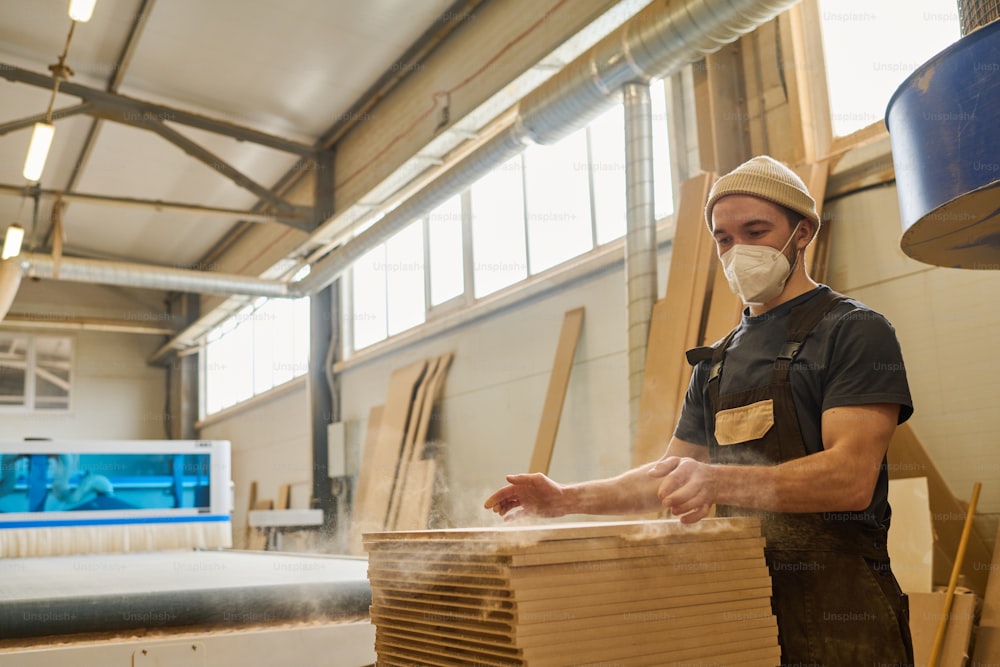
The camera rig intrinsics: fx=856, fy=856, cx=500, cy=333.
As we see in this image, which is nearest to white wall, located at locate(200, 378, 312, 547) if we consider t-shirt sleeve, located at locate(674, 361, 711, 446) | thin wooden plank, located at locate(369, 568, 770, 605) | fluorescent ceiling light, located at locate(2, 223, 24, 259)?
fluorescent ceiling light, located at locate(2, 223, 24, 259)

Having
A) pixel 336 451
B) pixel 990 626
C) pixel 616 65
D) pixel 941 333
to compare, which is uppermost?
pixel 616 65

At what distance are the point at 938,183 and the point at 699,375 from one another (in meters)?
0.63

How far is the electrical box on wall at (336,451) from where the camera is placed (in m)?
8.28

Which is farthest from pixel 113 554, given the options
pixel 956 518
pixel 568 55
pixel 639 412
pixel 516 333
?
pixel 956 518

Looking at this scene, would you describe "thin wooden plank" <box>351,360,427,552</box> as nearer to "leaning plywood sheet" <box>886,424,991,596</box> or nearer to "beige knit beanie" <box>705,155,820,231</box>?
"leaning plywood sheet" <box>886,424,991,596</box>

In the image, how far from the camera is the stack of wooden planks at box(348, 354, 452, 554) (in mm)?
6672

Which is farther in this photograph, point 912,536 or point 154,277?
point 154,277

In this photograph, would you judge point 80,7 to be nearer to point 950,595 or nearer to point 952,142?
point 952,142

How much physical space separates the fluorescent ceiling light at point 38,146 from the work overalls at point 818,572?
561cm

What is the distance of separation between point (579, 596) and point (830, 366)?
1.98 feet

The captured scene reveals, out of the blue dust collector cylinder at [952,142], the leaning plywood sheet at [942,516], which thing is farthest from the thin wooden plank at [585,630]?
the leaning plywood sheet at [942,516]

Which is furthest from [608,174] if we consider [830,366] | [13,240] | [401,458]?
[13,240]

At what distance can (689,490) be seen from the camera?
125 cm

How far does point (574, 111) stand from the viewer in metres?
4.64
